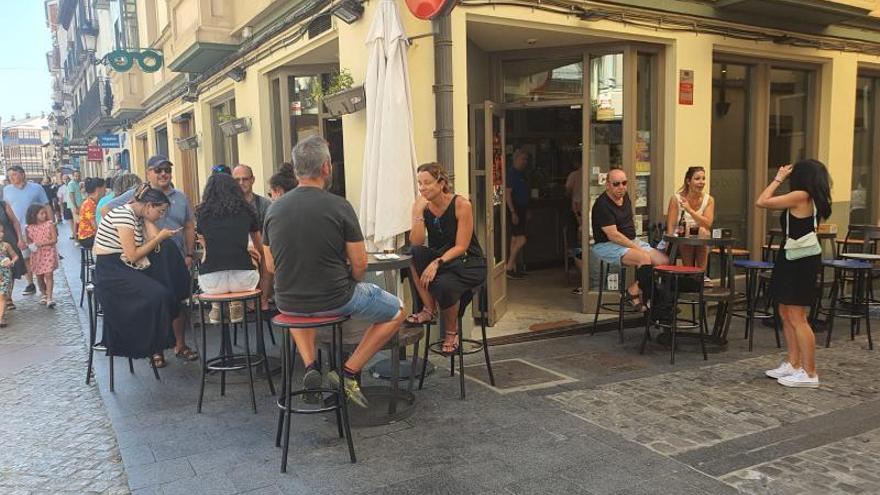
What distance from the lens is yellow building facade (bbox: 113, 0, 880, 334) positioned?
6.40 meters

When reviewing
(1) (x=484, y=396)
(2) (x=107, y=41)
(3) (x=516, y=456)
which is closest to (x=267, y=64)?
(1) (x=484, y=396)

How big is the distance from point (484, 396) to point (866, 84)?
28.1 feet

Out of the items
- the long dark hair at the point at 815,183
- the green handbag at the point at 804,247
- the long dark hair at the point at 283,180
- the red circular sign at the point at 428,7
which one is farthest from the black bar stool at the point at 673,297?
the long dark hair at the point at 283,180

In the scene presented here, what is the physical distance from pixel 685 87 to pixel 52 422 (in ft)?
22.4

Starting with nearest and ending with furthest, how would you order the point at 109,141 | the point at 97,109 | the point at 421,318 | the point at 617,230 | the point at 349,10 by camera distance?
the point at 421,318, the point at 349,10, the point at 617,230, the point at 109,141, the point at 97,109

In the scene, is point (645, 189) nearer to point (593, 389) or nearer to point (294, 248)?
point (593, 389)

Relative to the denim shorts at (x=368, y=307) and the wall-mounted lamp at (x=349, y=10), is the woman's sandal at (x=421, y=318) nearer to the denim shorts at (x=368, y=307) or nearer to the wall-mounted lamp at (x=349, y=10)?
the denim shorts at (x=368, y=307)

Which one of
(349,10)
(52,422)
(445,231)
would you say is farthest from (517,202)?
(52,422)

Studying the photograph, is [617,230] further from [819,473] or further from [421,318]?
[819,473]

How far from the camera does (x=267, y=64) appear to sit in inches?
339

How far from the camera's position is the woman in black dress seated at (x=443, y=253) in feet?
15.9

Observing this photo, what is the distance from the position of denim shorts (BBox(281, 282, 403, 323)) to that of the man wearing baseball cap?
2.51 meters

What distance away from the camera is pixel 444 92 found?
578 centimetres

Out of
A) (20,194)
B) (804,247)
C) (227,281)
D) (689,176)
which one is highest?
(689,176)
